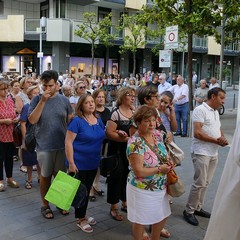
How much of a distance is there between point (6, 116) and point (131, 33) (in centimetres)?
2773

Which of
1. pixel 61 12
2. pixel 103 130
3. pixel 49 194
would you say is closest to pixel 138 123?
pixel 103 130

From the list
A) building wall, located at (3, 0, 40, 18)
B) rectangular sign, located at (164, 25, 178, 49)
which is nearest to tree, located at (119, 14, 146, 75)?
building wall, located at (3, 0, 40, 18)

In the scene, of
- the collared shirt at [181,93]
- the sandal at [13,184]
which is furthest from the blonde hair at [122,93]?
the collared shirt at [181,93]

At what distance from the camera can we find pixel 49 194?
4.21 m

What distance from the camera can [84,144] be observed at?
14.1ft

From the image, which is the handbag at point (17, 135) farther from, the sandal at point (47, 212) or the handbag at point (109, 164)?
the handbag at point (109, 164)

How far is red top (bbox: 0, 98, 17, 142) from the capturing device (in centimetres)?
585

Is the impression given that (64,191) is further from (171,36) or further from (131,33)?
(131,33)

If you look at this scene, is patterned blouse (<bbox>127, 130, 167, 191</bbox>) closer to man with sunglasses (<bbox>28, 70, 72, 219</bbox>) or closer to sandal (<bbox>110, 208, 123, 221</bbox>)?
sandal (<bbox>110, 208, 123, 221</bbox>)

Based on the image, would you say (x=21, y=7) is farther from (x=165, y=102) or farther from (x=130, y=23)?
(x=165, y=102)

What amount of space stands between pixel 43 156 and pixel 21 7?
28.9 metres

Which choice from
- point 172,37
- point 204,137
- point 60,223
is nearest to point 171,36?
point 172,37

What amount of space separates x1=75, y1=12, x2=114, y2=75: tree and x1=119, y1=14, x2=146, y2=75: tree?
1.79 metres

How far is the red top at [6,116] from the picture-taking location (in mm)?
5852
